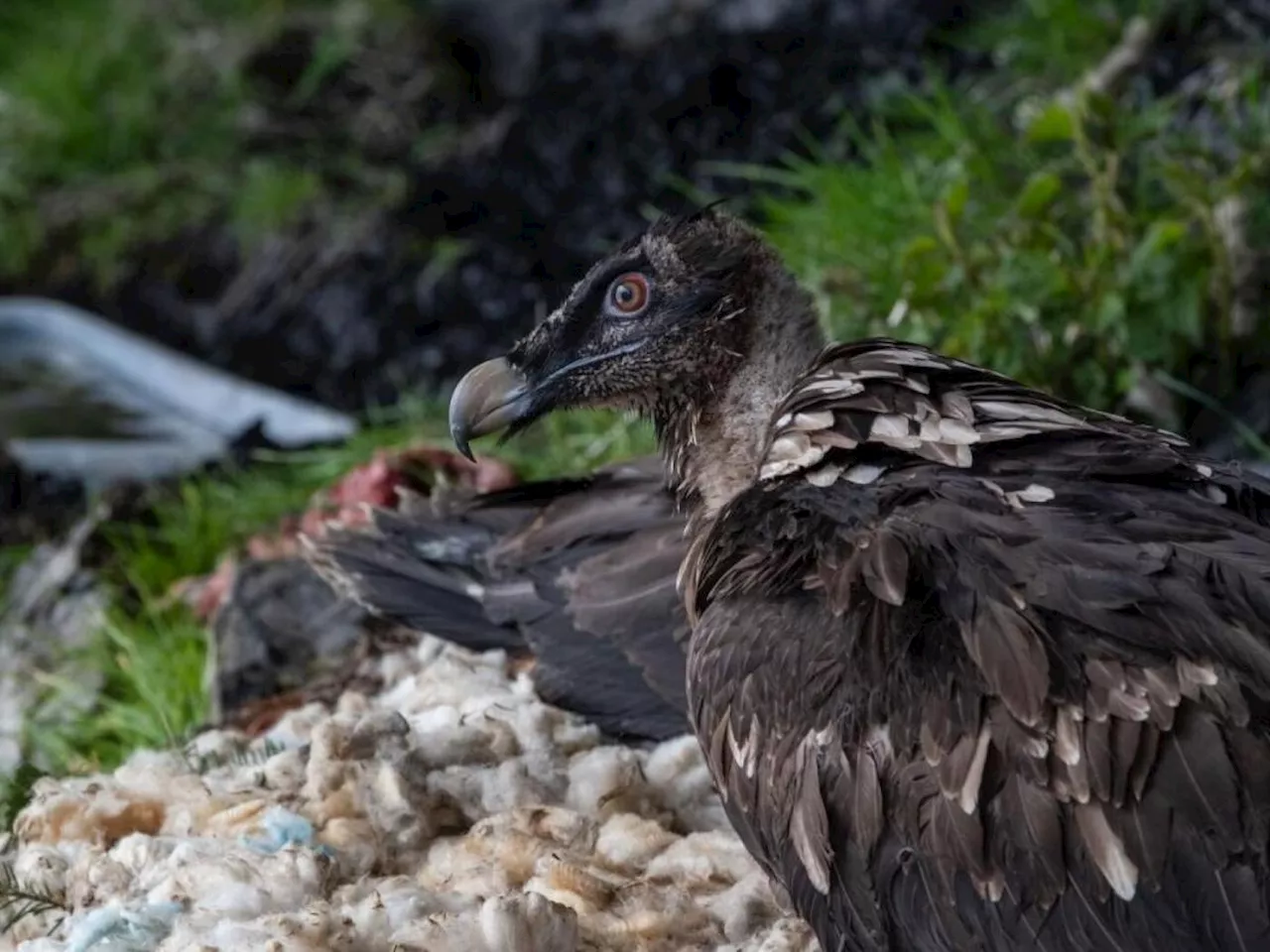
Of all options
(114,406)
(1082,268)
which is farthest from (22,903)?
(114,406)

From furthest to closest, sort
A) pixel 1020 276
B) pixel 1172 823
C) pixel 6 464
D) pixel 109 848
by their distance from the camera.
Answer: pixel 6 464, pixel 1020 276, pixel 109 848, pixel 1172 823

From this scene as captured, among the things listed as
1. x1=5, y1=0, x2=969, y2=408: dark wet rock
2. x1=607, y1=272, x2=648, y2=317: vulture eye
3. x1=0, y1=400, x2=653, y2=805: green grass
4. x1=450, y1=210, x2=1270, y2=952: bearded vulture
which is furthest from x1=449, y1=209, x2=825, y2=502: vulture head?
x1=5, y1=0, x2=969, y2=408: dark wet rock

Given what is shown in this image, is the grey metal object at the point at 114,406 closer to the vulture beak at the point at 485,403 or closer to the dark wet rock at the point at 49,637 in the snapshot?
the dark wet rock at the point at 49,637

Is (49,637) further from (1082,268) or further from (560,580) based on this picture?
(1082,268)

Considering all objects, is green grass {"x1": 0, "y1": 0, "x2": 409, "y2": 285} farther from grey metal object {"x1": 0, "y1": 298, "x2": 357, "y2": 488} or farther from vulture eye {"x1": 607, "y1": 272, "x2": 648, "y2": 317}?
vulture eye {"x1": 607, "y1": 272, "x2": 648, "y2": 317}

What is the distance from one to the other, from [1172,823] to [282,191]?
563 centimetres

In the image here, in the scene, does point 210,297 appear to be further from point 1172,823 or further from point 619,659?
point 1172,823

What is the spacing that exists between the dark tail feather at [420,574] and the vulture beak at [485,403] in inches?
20.1

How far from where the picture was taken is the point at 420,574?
8.56ft

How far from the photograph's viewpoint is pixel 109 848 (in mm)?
1907

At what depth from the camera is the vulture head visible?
206 cm

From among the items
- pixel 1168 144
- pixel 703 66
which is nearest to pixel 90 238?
pixel 703 66

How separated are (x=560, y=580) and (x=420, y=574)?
31cm

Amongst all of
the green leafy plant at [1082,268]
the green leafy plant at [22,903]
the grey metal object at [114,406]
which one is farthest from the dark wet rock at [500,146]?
the green leafy plant at [22,903]
